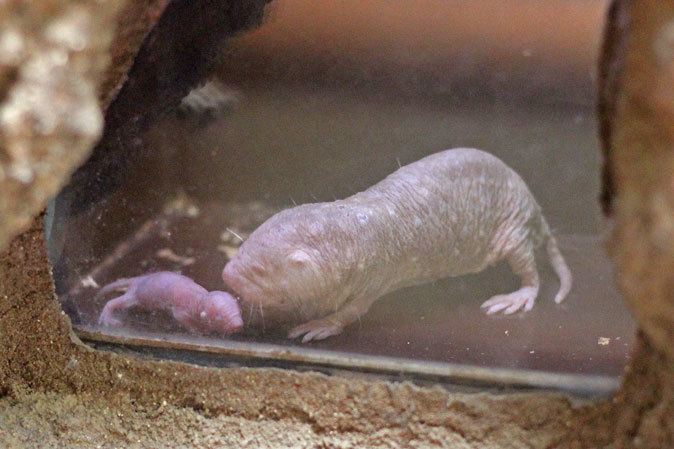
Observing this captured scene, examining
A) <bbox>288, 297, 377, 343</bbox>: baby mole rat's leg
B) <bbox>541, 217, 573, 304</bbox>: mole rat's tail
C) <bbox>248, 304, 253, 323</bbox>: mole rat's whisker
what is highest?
<bbox>248, 304, 253, 323</bbox>: mole rat's whisker

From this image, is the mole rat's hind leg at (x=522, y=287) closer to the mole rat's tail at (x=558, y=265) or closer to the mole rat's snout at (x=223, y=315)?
the mole rat's tail at (x=558, y=265)

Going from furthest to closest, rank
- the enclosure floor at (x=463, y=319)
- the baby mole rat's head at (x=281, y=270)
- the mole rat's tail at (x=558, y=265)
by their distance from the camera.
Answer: the mole rat's tail at (x=558, y=265) < the baby mole rat's head at (x=281, y=270) < the enclosure floor at (x=463, y=319)

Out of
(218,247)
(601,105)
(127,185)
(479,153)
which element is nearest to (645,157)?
(601,105)

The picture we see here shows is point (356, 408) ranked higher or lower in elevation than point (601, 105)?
lower

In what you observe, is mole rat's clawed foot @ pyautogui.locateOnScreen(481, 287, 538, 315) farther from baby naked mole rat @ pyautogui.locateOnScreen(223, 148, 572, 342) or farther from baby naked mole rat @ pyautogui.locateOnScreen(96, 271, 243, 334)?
baby naked mole rat @ pyautogui.locateOnScreen(96, 271, 243, 334)

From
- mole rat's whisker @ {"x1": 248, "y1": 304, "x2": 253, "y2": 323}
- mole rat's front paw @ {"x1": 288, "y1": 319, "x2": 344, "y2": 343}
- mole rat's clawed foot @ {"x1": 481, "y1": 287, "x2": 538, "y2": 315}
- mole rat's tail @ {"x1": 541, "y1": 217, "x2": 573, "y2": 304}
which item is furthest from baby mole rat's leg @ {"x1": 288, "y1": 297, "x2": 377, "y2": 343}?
mole rat's tail @ {"x1": 541, "y1": 217, "x2": 573, "y2": 304}

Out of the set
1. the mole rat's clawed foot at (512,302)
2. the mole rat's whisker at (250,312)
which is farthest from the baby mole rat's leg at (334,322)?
the mole rat's clawed foot at (512,302)

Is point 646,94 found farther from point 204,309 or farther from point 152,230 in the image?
point 152,230
